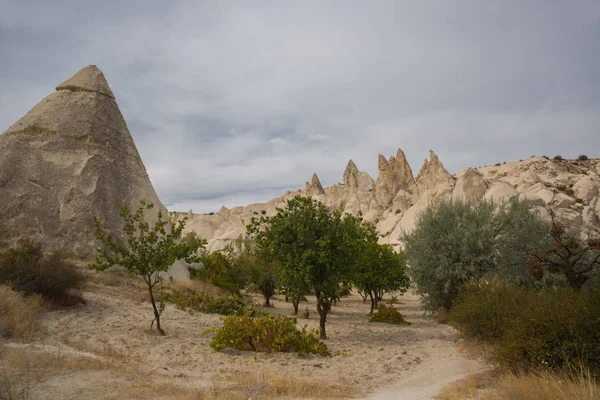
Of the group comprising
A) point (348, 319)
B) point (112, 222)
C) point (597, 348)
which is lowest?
point (348, 319)

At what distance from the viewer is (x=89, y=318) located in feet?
41.1

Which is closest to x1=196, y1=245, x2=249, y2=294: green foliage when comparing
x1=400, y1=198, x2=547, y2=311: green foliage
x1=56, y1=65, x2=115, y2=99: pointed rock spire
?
x1=400, y1=198, x2=547, y2=311: green foliage

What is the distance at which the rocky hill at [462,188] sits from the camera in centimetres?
3544

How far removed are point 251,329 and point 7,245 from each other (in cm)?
1356

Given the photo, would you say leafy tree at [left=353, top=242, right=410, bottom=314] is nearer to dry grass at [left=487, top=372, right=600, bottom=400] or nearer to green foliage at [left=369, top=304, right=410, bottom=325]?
green foliage at [left=369, top=304, right=410, bottom=325]

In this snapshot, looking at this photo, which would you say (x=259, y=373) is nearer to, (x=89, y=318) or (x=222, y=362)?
(x=222, y=362)

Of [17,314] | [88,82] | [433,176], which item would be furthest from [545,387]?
[433,176]

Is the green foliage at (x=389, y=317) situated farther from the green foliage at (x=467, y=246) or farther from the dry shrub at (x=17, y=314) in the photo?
the dry shrub at (x=17, y=314)

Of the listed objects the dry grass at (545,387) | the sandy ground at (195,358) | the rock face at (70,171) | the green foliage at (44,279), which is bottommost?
the sandy ground at (195,358)

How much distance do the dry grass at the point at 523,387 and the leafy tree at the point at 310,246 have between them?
5.97 m

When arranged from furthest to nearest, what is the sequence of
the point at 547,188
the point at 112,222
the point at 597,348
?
the point at 547,188 → the point at 112,222 → the point at 597,348

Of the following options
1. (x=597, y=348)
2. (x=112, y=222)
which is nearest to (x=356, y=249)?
(x=597, y=348)

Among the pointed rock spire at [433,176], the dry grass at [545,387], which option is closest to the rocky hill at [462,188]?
the pointed rock spire at [433,176]

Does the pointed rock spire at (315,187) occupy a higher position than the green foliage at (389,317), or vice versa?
the pointed rock spire at (315,187)
